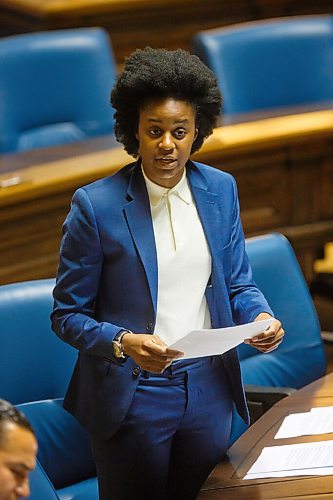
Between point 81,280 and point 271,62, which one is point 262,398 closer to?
point 81,280

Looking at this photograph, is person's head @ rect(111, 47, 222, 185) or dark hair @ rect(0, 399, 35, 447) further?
person's head @ rect(111, 47, 222, 185)

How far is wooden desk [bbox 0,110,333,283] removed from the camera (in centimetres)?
332

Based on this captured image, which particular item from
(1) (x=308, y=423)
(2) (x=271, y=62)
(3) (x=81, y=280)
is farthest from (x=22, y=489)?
(2) (x=271, y=62)

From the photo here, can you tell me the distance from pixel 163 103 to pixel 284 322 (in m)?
1.04

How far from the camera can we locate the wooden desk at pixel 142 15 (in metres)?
5.09

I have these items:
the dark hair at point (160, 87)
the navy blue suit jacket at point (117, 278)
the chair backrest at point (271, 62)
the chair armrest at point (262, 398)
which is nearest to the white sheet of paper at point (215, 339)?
the navy blue suit jacket at point (117, 278)

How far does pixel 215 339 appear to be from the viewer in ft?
6.04

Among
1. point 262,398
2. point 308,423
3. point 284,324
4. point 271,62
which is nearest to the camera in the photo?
point 308,423

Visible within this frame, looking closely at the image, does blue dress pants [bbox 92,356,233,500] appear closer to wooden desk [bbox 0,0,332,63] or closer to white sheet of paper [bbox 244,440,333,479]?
white sheet of paper [bbox 244,440,333,479]

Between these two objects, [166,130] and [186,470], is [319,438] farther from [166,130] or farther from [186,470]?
[166,130]

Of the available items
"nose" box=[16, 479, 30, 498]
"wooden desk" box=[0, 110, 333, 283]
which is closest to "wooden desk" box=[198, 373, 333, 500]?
"nose" box=[16, 479, 30, 498]

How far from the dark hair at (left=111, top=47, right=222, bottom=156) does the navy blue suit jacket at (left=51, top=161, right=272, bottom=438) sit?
3.8 inches

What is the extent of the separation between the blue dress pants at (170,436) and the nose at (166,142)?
401 millimetres

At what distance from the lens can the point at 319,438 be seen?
7.11 feet
